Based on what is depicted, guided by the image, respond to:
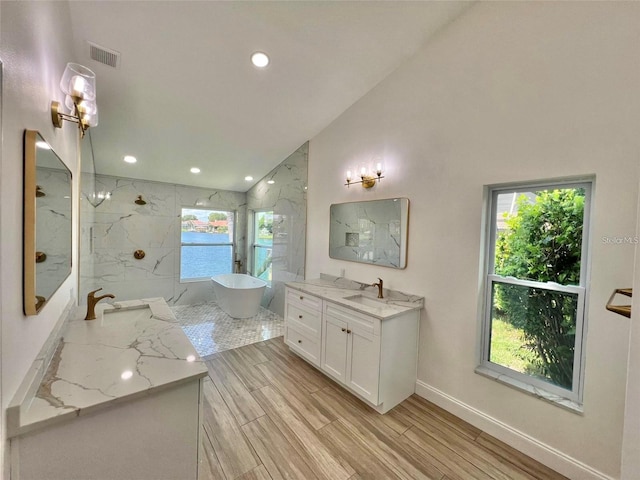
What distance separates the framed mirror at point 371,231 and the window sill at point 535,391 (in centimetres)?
107

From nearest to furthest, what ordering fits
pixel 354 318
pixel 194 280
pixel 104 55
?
pixel 104 55
pixel 354 318
pixel 194 280

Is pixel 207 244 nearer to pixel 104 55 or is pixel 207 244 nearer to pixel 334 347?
pixel 104 55

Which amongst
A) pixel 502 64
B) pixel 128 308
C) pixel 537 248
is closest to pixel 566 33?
pixel 502 64

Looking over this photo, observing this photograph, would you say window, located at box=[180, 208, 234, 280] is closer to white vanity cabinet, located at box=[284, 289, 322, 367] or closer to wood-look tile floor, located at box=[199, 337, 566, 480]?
white vanity cabinet, located at box=[284, 289, 322, 367]

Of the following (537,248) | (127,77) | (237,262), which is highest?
(127,77)

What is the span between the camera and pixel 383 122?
8.95 ft

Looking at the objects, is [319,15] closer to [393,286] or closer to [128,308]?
[393,286]

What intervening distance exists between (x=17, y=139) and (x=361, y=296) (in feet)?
8.51

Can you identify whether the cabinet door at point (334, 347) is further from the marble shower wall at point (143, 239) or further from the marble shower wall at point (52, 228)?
the marble shower wall at point (143, 239)

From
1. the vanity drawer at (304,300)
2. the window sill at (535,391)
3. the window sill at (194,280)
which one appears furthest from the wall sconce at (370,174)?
Answer: the window sill at (194,280)

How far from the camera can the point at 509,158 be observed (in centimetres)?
188

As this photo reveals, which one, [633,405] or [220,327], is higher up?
[633,405]

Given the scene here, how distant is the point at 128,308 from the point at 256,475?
4.89 ft

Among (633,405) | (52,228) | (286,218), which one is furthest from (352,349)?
(286,218)
